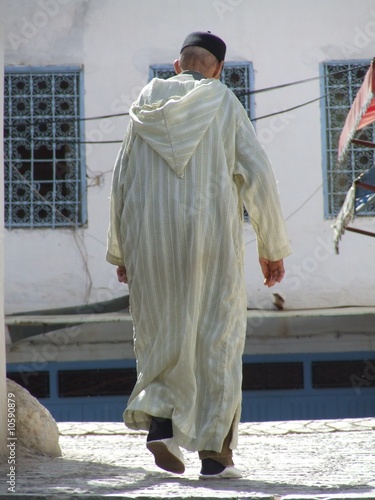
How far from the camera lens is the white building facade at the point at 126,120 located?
11.2 meters

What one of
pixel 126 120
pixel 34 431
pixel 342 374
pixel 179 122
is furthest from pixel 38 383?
pixel 179 122

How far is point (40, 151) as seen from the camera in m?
11.2

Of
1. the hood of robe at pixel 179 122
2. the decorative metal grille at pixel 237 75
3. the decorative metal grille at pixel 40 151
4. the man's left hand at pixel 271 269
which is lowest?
the man's left hand at pixel 271 269

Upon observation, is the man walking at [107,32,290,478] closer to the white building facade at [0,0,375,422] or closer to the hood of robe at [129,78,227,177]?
the hood of robe at [129,78,227,177]

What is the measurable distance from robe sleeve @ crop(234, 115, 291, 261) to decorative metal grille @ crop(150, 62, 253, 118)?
6.79m

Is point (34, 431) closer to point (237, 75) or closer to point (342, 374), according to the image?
point (342, 374)

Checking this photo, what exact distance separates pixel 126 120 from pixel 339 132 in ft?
7.12

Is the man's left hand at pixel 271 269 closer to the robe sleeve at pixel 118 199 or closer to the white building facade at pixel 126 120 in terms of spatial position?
the robe sleeve at pixel 118 199

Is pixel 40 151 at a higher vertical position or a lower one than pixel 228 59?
lower

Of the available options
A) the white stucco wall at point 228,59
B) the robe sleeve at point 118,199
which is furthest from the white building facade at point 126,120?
the robe sleeve at point 118,199

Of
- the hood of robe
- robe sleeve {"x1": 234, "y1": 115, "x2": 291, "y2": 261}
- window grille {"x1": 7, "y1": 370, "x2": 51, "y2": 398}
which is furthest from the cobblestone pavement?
window grille {"x1": 7, "y1": 370, "x2": 51, "y2": 398}

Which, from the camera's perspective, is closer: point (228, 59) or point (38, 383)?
point (38, 383)

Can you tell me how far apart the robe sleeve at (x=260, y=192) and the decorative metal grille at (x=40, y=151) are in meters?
6.77

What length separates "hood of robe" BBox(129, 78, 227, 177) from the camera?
4402 mm
